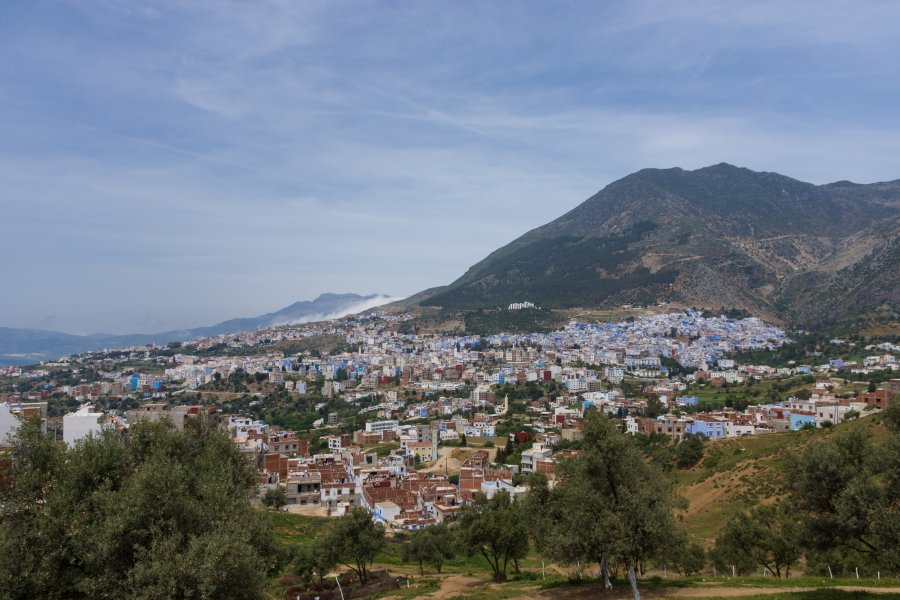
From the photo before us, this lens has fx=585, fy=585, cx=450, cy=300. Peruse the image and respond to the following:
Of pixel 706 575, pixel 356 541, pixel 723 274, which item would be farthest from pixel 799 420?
pixel 723 274

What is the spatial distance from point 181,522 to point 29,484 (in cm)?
268

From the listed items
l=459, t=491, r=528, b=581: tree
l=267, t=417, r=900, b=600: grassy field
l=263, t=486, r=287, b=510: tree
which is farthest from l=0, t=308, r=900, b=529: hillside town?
l=459, t=491, r=528, b=581: tree

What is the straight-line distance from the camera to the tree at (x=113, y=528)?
9.20 meters

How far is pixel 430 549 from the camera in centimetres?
2683

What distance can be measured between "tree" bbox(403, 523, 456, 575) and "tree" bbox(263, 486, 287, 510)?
16.9 meters

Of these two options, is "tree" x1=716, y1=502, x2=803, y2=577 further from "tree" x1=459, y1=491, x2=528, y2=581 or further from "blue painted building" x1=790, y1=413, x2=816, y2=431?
"blue painted building" x1=790, y1=413, x2=816, y2=431

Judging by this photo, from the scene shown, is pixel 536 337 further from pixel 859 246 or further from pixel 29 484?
pixel 29 484

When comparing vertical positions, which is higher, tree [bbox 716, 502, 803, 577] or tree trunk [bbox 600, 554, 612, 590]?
tree trunk [bbox 600, 554, 612, 590]

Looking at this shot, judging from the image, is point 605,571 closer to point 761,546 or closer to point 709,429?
point 761,546

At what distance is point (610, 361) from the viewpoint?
119 meters

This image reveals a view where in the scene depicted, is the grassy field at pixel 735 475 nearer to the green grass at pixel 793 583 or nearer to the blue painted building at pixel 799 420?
the blue painted building at pixel 799 420

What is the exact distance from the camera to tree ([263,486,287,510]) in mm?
40969

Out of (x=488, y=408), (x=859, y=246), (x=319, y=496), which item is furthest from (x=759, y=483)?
(x=859, y=246)

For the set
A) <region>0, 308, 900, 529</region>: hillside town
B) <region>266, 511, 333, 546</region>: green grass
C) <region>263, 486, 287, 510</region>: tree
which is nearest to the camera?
<region>266, 511, 333, 546</region>: green grass
